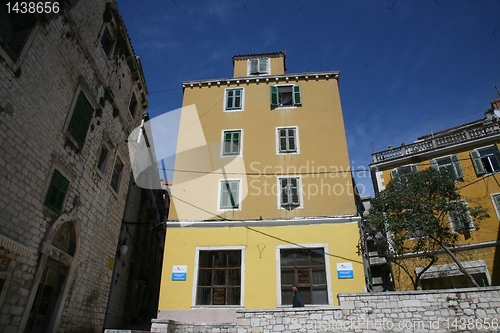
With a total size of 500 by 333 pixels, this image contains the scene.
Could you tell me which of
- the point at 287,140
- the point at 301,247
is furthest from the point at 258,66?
the point at 301,247

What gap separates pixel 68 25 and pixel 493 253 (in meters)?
21.4

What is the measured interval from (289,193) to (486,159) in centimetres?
1271

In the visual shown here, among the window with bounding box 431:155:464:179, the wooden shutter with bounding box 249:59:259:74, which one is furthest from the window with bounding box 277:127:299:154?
the window with bounding box 431:155:464:179

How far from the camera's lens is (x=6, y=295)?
7.59m

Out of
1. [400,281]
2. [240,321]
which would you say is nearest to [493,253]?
[400,281]

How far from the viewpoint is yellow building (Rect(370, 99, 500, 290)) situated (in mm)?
17062

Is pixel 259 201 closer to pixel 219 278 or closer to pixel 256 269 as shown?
pixel 256 269

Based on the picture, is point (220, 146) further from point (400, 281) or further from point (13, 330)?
point (400, 281)

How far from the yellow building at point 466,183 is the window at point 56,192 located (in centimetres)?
1446

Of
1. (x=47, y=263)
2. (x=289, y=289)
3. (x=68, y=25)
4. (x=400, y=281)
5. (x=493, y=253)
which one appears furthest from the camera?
(x=400, y=281)

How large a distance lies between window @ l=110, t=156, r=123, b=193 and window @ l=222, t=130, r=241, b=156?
5049 mm

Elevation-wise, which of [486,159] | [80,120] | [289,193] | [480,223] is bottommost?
[480,223]

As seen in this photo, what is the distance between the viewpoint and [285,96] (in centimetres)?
1862

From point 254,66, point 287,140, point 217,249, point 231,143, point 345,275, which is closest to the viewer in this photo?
point 345,275
